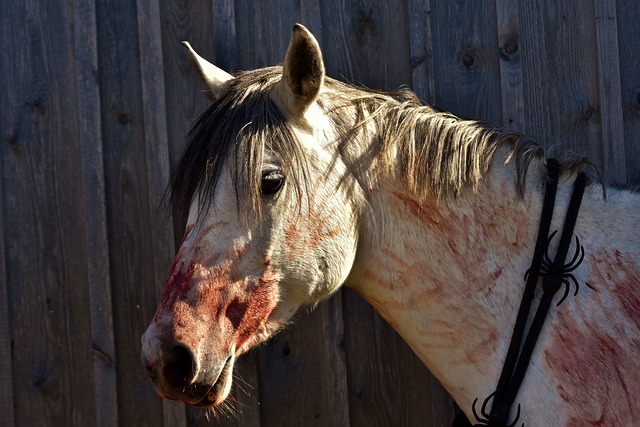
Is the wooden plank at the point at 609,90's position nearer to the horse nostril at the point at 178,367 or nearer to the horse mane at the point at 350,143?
the horse mane at the point at 350,143

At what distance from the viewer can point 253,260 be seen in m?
1.69

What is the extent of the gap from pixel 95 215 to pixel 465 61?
1714 millimetres

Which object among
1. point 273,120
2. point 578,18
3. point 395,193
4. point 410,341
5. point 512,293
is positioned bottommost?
point 410,341

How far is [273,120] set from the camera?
5.83 feet

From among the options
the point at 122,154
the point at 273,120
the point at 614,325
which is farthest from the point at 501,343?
the point at 122,154

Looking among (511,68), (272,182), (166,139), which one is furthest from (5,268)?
(511,68)

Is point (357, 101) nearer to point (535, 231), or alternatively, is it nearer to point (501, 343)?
point (535, 231)

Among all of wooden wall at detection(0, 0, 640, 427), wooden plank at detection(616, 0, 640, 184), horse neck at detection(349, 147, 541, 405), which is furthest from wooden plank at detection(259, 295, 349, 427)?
wooden plank at detection(616, 0, 640, 184)

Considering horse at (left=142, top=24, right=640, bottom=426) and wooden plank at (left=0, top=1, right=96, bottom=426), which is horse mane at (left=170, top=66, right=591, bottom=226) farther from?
wooden plank at (left=0, top=1, right=96, bottom=426)

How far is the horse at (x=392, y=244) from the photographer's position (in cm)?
163

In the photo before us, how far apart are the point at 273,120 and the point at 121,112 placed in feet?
3.98

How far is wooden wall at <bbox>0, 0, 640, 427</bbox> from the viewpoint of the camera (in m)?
2.69

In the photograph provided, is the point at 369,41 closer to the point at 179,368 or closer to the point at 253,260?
the point at 253,260

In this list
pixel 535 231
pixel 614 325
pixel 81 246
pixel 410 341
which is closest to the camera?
pixel 614 325
